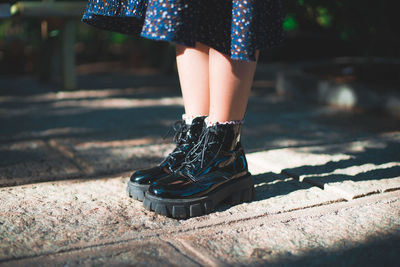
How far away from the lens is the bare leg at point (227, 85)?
1312mm

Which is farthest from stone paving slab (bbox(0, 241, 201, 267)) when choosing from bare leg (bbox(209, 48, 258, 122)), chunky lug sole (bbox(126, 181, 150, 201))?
bare leg (bbox(209, 48, 258, 122))

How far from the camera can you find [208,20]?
4.33 feet

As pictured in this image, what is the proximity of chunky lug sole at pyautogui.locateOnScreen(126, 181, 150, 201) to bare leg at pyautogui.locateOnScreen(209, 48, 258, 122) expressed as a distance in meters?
0.30

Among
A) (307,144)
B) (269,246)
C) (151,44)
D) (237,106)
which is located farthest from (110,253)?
(151,44)

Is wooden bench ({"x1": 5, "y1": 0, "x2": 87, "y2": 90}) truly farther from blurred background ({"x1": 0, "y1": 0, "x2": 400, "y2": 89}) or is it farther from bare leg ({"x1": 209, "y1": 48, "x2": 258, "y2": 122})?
bare leg ({"x1": 209, "y1": 48, "x2": 258, "y2": 122})

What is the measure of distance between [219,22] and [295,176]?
0.64 m

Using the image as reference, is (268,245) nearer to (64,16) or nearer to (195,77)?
(195,77)

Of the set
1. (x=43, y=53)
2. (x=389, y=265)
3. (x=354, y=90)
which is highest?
(x=43, y=53)

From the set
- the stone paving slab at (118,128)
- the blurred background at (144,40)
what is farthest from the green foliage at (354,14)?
the stone paving slab at (118,128)

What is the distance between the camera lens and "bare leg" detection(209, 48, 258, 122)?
131 centimetres

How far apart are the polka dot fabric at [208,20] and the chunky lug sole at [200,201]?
40 centimetres

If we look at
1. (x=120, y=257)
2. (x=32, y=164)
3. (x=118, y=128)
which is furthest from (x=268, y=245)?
(x=118, y=128)

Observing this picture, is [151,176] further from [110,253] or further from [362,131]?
[362,131]

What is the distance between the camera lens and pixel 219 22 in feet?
4.35
